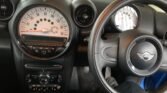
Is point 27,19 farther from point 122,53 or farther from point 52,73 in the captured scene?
point 122,53

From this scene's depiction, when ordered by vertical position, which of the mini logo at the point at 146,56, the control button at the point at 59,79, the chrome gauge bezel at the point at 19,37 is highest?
the chrome gauge bezel at the point at 19,37

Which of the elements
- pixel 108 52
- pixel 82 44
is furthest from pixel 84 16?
pixel 108 52

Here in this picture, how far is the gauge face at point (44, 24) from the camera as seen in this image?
1.72m

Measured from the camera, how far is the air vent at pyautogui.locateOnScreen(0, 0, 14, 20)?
1752 millimetres

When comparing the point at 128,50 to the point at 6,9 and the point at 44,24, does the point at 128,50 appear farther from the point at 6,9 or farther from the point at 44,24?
the point at 6,9

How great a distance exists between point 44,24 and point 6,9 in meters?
0.18

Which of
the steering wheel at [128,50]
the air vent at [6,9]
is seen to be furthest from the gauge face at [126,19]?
the air vent at [6,9]

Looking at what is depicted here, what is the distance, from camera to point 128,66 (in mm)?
1535

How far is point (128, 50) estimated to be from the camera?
1.53 m

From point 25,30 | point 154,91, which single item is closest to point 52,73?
point 25,30

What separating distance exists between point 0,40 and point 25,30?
0.71 ft

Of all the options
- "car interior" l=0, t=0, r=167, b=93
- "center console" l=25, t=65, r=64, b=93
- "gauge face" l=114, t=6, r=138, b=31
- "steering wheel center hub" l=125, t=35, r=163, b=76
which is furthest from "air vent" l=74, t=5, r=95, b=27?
"steering wheel center hub" l=125, t=35, r=163, b=76

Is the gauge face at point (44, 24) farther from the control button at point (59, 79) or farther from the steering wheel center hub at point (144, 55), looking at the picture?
the steering wheel center hub at point (144, 55)

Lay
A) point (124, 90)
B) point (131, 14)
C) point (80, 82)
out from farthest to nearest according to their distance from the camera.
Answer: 1. point (80, 82)
2. point (131, 14)
3. point (124, 90)
